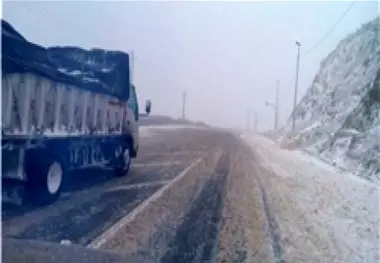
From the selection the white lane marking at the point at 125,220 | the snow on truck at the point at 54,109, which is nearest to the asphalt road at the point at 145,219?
the white lane marking at the point at 125,220

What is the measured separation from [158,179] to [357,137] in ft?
35.6

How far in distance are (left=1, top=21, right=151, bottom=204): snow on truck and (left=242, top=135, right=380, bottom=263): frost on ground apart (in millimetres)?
3016

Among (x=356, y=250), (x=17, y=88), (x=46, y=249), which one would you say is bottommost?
(x=356, y=250)

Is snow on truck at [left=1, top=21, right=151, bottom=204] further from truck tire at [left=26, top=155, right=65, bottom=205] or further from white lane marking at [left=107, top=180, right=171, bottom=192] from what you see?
white lane marking at [left=107, top=180, right=171, bottom=192]

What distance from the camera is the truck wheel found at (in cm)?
1255

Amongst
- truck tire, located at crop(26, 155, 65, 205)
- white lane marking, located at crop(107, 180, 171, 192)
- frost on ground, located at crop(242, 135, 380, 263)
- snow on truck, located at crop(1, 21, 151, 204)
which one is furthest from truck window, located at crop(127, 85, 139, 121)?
truck tire, located at crop(26, 155, 65, 205)

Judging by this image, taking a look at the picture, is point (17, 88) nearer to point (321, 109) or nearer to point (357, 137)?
point (357, 137)

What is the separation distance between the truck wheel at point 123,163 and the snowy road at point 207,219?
322mm

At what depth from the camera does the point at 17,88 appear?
20.0 ft

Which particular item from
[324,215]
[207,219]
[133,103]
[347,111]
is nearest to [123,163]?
[133,103]

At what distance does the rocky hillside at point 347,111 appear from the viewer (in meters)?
18.9

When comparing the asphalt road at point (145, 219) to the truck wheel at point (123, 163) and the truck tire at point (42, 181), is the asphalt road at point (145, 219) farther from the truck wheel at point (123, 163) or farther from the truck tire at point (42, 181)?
the truck wheel at point (123, 163)

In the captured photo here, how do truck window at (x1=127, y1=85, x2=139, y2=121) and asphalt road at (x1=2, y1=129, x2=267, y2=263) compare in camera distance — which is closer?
asphalt road at (x1=2, y1=129, x2=267, y2=263)

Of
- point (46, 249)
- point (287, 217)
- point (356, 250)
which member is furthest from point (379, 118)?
point (46, 249)
